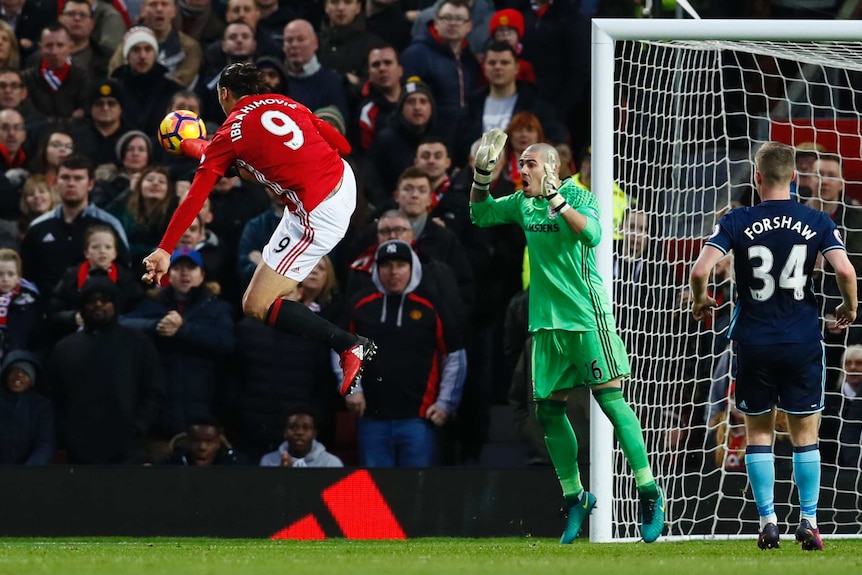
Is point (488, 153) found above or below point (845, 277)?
above

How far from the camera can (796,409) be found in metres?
7.52

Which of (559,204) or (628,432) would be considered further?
(628,432)

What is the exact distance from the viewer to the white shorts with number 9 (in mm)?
8102

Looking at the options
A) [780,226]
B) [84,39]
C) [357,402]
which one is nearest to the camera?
[780,226]

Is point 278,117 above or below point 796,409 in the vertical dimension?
above

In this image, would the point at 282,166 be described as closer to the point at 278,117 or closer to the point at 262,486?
the point at 278,117

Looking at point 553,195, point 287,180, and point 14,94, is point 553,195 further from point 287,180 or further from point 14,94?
point 14,94

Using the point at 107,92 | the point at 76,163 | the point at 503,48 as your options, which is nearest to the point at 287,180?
A: the point at 76,163

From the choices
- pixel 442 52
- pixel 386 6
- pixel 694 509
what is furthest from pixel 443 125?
pixel 694 509

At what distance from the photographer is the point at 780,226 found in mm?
7461

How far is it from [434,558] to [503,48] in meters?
5.77

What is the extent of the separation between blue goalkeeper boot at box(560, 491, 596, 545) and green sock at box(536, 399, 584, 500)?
2.2 inches

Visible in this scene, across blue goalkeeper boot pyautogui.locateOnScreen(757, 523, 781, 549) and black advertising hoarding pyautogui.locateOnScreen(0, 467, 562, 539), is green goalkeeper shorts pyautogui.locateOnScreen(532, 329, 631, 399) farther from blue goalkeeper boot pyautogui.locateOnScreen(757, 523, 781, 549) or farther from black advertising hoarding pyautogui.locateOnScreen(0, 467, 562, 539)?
black advertising hoarding pyautogui.locateOnScreen(0, 467, 562, 539)

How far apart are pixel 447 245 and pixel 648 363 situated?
1.88 meters
